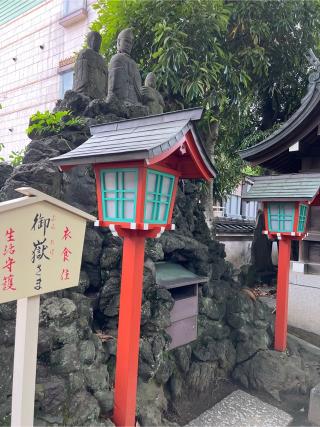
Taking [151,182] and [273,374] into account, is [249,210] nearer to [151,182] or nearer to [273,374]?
[273,374]

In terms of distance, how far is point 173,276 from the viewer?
20.5 ft

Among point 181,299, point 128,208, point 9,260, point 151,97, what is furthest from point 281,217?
point 9,260

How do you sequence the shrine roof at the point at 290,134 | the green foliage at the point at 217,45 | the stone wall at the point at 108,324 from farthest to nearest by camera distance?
the green foliage at the point at 217,45 → the shrine roof at the point at 290,134 → the stone wall at the point at 108,324

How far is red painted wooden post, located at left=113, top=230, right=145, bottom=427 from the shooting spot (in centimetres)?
392

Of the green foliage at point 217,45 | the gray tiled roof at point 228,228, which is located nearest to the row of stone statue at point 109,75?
the green foliage at point 217,45

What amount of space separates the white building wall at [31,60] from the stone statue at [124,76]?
490 inches

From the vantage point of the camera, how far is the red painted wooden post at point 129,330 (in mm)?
3922

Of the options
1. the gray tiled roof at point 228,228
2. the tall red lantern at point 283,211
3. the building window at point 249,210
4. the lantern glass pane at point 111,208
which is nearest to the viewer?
the lantern glass pane at point 111,208

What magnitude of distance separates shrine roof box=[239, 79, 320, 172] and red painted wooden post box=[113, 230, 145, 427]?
575 cm

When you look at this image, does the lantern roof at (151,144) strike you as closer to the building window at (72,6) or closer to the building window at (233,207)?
the building window at (233,207)

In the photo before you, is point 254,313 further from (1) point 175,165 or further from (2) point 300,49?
(2) point 300,49

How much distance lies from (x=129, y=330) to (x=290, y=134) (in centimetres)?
663

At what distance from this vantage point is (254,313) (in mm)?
7809

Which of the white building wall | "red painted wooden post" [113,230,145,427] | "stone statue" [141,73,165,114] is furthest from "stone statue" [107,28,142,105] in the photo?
the white building wall
